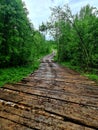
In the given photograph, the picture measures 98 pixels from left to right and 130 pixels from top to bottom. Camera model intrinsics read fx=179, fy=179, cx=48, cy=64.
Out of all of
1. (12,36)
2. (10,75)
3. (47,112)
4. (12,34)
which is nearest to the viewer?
(47,112)

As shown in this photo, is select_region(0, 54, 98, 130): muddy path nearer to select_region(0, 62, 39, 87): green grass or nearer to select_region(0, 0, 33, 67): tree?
select_region(0, 62, 39, 87): green grass

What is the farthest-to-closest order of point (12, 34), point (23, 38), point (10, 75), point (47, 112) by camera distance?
point (23, 38) < point (12, 34) < point (10, 75) < point (47, 112)

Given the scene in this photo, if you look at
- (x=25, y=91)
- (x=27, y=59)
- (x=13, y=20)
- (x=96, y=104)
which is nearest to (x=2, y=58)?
(x=13, y=20)

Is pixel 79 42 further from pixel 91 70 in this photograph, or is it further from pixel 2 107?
pixel 2 107

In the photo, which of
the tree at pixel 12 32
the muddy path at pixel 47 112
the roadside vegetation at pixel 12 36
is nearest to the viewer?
the muddy path at pixel 47 112

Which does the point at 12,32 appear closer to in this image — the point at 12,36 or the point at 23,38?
the point at 12,36

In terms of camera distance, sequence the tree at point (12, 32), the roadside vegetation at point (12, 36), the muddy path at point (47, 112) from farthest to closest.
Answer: the tree at point (12, 32)
the roadside vegetation at point (12, 36)
the muddy path at point (47, 112)

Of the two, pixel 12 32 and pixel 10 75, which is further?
pixel 12 32

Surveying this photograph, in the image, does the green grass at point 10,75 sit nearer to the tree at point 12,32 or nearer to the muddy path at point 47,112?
the tree at point 12,32

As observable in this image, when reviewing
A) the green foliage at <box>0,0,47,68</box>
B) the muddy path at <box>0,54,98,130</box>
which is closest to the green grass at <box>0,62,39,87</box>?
the green foliage at <box>0,0,47,68</box>

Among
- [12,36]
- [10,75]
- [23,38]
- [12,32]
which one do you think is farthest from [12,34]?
[10,75]

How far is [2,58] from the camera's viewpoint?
1891 centimetres

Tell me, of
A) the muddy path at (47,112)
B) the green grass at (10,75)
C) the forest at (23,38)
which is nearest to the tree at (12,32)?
the forest at (23,38)

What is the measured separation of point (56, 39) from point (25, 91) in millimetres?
36627
